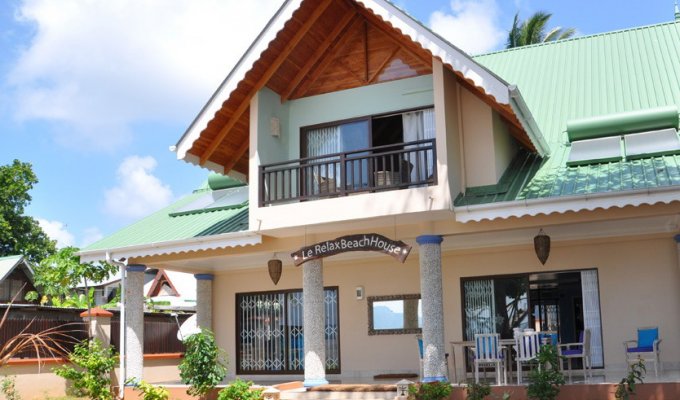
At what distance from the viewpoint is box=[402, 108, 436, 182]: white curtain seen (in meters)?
14.1

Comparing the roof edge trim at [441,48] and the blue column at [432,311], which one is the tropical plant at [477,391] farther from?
the roof edge trim at [441,48]

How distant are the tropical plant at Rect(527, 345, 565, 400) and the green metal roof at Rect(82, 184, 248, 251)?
5941mm

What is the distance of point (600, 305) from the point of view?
15.1 m

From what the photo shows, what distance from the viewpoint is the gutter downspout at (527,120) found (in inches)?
500

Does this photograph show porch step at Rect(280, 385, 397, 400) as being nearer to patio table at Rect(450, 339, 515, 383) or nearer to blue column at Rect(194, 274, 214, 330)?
patio table at Rect(450, 339, 515, 383)

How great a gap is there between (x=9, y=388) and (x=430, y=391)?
28.9 feet

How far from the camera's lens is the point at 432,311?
13117 millimetres

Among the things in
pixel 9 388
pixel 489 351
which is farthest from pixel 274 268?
pixel 9 388

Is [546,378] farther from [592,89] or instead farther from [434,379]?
[592,89]

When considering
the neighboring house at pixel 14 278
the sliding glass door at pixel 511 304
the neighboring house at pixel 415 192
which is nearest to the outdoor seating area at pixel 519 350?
the neighboring house at pixel 415 192

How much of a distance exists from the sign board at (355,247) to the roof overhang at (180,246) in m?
1.06

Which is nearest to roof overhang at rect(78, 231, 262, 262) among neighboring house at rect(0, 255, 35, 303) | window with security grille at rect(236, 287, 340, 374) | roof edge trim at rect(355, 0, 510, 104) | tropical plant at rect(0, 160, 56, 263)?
window with security grille at rect(236, 287, 340, 374)

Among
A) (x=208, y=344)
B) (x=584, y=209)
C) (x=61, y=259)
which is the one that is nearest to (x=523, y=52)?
(x=584, y=209)

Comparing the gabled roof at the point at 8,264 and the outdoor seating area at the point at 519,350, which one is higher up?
the gabled roof at the point at 8,264
